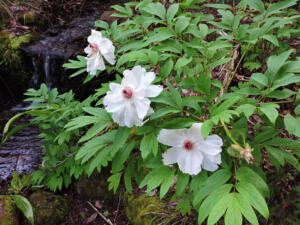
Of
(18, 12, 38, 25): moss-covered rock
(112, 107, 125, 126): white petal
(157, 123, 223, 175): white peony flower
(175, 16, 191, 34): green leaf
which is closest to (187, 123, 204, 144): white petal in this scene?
(157, 123, 223, 175): white peony flower

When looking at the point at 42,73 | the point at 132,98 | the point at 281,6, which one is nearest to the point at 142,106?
the point at 132,98

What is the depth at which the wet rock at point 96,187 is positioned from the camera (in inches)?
92.7

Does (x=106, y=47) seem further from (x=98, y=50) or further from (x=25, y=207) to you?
(x=25, y=207)

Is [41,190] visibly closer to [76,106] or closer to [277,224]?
[76,106]

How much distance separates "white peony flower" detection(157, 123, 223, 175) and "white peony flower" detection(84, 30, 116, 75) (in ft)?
1.72

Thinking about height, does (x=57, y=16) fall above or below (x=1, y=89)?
above

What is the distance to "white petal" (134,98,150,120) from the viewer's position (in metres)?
0.90

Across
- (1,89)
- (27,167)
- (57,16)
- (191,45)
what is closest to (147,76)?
(191,45)

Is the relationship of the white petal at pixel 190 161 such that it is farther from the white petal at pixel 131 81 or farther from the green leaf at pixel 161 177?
the white petal at pixel 131 81

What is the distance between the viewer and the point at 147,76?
96cm

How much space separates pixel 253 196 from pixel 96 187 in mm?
1799

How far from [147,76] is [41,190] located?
187 centimetres

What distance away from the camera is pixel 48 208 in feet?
7.32

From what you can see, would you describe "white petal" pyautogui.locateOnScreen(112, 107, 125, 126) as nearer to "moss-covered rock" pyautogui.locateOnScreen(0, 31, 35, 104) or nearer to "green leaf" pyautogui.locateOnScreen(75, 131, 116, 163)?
"green leaf" pyautogui.locateOnScreen(75, 131, 116, 163)
